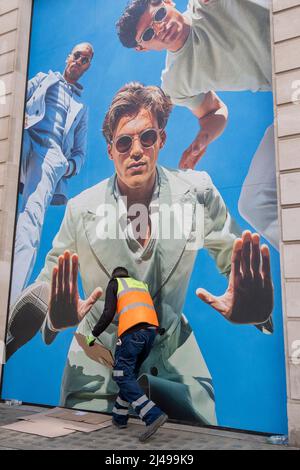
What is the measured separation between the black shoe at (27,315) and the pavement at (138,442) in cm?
183

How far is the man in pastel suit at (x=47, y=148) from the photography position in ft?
23.4

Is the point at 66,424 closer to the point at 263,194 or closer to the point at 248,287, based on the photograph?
the point at 248,287

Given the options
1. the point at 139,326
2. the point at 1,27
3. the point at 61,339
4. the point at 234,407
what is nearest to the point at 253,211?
the point at 139,326

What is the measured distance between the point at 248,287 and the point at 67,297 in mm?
2840

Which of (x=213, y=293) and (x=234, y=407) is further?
(x=213, y=293)

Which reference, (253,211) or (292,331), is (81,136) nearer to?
(253,211)

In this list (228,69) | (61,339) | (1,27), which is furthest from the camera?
(1,27)

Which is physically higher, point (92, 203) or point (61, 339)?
point (92, 203)

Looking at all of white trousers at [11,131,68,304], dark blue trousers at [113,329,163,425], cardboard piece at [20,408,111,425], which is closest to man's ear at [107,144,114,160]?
white trousers at [11,131,68,304]

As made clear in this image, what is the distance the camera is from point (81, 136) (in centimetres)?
715

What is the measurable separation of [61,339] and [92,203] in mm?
2158

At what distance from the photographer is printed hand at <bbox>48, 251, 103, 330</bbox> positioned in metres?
6.44

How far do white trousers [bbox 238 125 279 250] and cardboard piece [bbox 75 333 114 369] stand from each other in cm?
271

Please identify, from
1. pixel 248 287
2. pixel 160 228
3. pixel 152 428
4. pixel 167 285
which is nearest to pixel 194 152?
pixel 160 228
